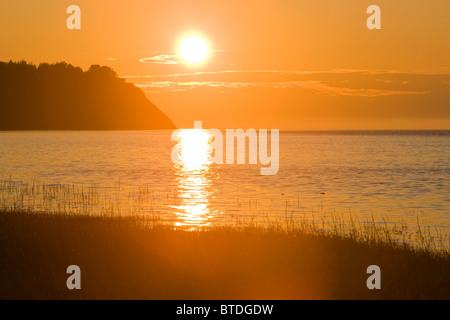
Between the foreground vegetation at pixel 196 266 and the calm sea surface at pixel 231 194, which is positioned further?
the calm sea surface at pixel 231 194

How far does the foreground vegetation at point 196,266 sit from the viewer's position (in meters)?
11.5

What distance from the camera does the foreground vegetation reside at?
1151 centimetres

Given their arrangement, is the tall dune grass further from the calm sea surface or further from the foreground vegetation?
the foreground vegetation

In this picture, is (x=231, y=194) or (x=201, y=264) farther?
(x=231, y=194)

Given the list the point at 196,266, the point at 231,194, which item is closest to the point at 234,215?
the point at 231,194

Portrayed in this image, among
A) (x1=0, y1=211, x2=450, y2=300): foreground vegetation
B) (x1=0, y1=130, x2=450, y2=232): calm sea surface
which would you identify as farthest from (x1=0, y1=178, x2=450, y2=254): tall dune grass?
(x1=0, y1=211, x2=450, y2=300): foreground vegetation

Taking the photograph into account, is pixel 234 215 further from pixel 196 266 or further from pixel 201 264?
pixel 196 266

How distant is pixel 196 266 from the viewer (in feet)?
43.5

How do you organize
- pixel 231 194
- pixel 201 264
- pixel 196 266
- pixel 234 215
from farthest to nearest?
pixel 231 194, pixel 234 215, pixel 201 264, pixel 196 266

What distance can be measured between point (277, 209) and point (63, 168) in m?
35.3

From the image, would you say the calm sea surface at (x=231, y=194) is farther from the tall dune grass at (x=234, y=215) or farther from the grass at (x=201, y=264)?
the grass at (x=201, y=264)

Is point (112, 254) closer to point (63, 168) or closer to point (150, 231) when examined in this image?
point (150, 231)

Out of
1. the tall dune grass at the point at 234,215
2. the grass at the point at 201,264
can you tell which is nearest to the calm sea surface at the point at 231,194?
the tall dune grass at the point at 234,215
